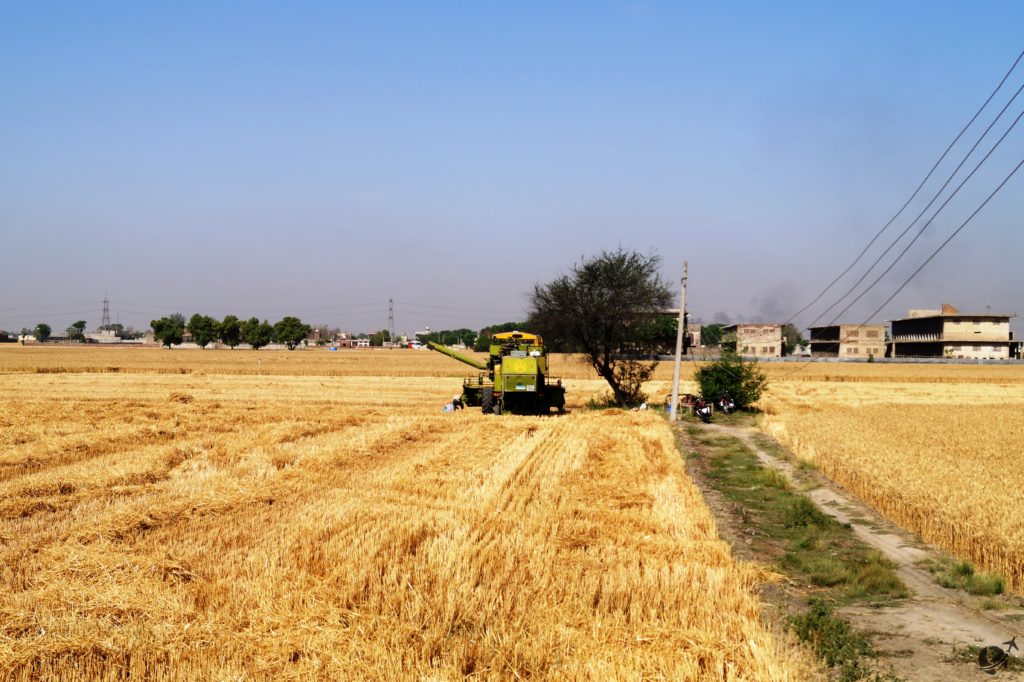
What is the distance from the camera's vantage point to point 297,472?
14508 millimetres

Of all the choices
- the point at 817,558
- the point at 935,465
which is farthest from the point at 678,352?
Answer: the point at 817,558

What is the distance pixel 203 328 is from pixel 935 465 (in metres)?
146

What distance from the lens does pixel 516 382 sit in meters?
27.5

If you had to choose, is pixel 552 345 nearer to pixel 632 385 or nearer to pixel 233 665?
pixel 632 385

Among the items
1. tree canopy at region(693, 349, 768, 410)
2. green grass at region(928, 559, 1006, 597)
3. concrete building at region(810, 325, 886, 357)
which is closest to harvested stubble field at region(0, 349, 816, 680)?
green grass at region(928, 559, 1006, 597)

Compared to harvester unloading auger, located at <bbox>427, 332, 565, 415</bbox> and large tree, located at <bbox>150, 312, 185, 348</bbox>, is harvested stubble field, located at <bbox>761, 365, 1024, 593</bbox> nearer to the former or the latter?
harvester unloading auger, located at <bbox>427, 332, 565, 415</bbox>

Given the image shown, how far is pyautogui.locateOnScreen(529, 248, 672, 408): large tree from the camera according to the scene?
1329 inches

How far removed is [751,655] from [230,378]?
4947cm

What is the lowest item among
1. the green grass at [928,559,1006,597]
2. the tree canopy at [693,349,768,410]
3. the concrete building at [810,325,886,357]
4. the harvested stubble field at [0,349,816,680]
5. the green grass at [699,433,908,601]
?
the green grass at [699,433,908,601]

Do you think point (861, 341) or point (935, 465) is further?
point (861, 341)

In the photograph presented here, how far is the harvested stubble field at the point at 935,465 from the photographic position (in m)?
9.95

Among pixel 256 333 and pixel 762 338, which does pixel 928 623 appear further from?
pixel 256 333

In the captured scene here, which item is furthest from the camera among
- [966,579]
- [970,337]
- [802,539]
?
Result: [970,337]

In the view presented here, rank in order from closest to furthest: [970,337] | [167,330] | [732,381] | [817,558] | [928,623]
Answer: [928,623]
[817,558]
[732,381]
[970,337]
[167,330]
